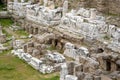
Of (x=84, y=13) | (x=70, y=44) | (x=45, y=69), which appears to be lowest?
(x=45, y=69)

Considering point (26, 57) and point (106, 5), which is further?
point (106, 5)

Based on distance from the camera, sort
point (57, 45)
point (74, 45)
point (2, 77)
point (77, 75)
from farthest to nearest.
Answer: point (57, 45)
point (74, 45)
point (2, 77)
point (77, 75)

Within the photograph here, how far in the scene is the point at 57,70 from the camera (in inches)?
744

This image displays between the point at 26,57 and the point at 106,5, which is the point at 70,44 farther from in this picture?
the point at 106,5

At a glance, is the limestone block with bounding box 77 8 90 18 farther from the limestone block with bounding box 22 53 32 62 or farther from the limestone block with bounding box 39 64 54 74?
the limestone block with bounding box 39 64 54 74

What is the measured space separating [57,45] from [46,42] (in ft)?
2.46

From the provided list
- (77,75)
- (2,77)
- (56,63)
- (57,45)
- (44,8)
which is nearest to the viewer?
(77,75)

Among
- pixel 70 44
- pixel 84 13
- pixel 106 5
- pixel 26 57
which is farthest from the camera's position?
pixel 106 5

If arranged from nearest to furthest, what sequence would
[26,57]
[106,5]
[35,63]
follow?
[35,63] < [26,57] < [106,5]

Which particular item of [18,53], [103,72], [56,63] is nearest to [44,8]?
[18,53]

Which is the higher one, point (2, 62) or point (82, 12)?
point (82, 12)

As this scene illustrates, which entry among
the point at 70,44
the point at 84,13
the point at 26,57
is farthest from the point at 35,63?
the point at 84,13

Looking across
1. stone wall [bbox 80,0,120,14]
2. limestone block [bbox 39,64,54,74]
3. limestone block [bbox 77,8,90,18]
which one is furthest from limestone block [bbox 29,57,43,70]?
stone wall [bbox 80,0,120,14]

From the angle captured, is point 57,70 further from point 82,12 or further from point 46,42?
point 82,12
